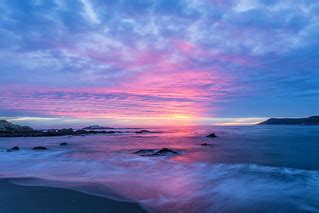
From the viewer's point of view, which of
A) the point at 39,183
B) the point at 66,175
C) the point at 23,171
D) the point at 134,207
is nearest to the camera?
the point at 134,207

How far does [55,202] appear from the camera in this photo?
9570 millimetres

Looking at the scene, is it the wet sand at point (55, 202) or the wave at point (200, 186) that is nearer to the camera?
the wet sand at point (55, 202)

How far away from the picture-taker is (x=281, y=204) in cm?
1012

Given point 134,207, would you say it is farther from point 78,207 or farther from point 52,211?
point 52,211

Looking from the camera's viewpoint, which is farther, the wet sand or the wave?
the wave

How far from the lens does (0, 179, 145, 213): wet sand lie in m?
8.87

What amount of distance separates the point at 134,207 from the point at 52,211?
2428 millimetres

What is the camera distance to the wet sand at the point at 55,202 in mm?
8867

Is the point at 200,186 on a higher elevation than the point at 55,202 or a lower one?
lower

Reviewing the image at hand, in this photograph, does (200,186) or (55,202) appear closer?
(55,202)

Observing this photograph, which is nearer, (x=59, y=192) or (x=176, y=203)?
(x=176, y=203)

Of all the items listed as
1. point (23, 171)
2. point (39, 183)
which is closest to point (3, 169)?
point (23, 171)

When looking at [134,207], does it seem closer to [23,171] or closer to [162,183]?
[162,183]

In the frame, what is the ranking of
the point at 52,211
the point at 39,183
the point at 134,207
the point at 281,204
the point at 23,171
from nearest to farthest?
the point at 52,211
the point at 134,207
the point at 281,204
the point at 39,183
the point at 23,171
